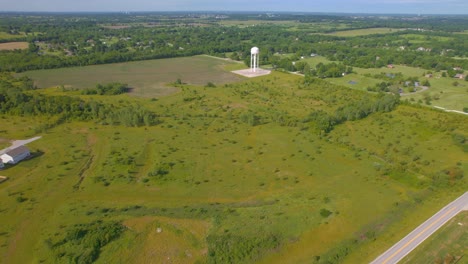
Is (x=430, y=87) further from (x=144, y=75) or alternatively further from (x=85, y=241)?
(x=85, y=241)

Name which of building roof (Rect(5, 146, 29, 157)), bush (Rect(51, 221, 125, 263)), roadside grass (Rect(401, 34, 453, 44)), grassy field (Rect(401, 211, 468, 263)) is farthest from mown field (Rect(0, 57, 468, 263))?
roadside grass (Rect(401, 34, 453, 44))

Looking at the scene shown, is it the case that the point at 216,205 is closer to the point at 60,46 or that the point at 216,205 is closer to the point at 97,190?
the point at 97,190

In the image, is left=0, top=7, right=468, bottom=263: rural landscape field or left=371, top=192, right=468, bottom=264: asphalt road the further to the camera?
left=0, top=7, right=468, bottom=263: rural landscape field

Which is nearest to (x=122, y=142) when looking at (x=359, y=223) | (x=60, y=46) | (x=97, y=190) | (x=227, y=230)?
(x=97, y=190)

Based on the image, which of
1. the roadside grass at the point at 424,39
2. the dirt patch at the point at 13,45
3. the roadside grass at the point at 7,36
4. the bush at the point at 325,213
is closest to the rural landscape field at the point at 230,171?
the bush at the point at 325,213

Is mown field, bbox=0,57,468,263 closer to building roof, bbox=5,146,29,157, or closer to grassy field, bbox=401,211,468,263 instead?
building roof, bbox=5,146,29,157
